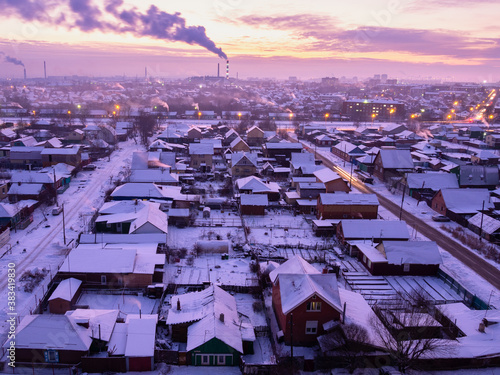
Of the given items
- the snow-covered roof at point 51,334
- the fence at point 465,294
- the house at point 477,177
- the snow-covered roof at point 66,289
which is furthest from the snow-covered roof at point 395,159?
the snow-covered roof at point 51,334

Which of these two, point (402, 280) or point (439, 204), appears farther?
point (439, 204)

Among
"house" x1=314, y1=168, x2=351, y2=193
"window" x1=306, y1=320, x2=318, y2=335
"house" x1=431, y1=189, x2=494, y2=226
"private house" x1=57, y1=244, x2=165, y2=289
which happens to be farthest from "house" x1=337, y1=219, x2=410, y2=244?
"private house" x1=57, y1=244, x2=165, y2=289

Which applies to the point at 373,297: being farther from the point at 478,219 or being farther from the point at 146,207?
the point at 146,207

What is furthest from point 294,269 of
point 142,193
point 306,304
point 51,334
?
point 142,193

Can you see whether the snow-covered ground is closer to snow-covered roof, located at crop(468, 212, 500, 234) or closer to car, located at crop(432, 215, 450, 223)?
car, located at crop(432, 215, 450, 223)

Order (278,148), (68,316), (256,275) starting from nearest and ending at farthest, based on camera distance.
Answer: (68,316), (256,275), (278,148)

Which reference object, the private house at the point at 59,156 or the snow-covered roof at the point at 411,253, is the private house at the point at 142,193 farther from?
the snow-covered roof at the point at 411,253

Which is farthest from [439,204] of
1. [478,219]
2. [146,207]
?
[146,207]

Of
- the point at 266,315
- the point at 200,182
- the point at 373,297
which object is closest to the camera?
the point at 266,315
